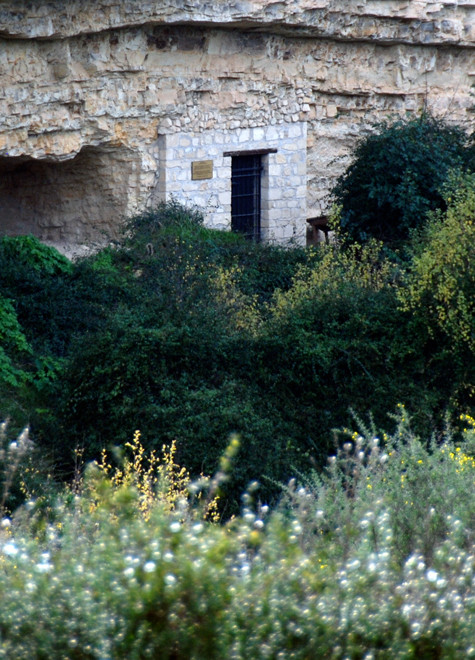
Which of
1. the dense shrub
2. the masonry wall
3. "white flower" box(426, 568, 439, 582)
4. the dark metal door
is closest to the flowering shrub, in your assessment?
"white flower" box(426, 568, 439, 582)

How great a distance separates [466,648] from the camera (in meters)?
3.64

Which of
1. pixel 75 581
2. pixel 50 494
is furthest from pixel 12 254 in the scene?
pixel 75 581

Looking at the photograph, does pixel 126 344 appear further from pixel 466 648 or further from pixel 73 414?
pixel 466 648

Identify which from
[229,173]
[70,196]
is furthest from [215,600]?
[229,173]

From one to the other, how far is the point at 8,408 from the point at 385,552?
5.95 meters

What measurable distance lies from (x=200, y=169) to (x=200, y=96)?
109cm

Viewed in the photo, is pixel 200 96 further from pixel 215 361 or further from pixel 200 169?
pixel 215 361

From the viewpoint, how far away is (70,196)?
46.8ft

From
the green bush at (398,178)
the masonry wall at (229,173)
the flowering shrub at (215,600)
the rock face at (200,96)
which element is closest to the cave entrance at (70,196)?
the rock face at (200,96)

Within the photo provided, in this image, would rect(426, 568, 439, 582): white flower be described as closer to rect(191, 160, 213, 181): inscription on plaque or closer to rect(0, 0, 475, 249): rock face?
rect(0, 0, 475, 249): rock face

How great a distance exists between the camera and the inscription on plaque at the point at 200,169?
14.1 m

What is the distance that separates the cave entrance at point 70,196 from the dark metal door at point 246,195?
6.16 ft

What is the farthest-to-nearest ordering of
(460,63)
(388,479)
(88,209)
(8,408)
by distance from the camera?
(460,63) < (88,209) < (8,408) < (388,479)

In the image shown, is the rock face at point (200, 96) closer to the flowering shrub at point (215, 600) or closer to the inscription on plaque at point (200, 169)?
the inscription on plaque at point (200, 169)
